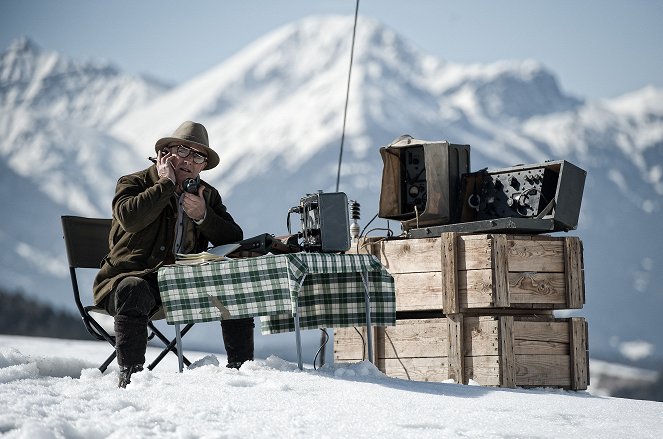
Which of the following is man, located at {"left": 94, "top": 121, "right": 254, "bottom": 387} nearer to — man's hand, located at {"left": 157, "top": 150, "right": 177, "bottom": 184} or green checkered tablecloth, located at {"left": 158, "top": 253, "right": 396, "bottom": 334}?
man's hand, located at {"left": 157, "top": 150, "right": 177, "bottom": 184}

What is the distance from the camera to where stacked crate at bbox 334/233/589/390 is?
551cm

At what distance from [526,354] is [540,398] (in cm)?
124

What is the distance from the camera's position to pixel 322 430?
313 centimetres

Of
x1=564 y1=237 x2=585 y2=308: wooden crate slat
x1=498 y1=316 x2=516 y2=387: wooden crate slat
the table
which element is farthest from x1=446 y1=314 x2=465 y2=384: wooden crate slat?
the table

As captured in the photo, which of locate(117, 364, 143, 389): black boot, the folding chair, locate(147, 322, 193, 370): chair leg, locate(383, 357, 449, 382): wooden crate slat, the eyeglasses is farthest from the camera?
locate(383, 357, 449, 382): wooden crate slat

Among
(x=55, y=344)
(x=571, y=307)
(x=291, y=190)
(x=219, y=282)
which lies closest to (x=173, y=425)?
(x=219, y=282)

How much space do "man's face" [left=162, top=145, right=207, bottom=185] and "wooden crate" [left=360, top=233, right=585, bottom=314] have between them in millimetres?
1627

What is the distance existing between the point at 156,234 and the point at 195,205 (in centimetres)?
23

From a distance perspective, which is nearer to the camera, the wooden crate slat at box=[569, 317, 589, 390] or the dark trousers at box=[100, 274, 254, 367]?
the dark trousers at box=[100, 274, 254, 367]

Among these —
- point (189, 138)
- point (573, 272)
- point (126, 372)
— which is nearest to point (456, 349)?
point (573, 272)

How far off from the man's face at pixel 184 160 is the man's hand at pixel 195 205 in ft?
0.38

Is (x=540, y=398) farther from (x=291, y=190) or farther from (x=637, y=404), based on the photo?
(x=291, y=190)

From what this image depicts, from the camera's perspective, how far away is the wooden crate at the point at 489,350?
18.0 ft

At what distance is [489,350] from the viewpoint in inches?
217
